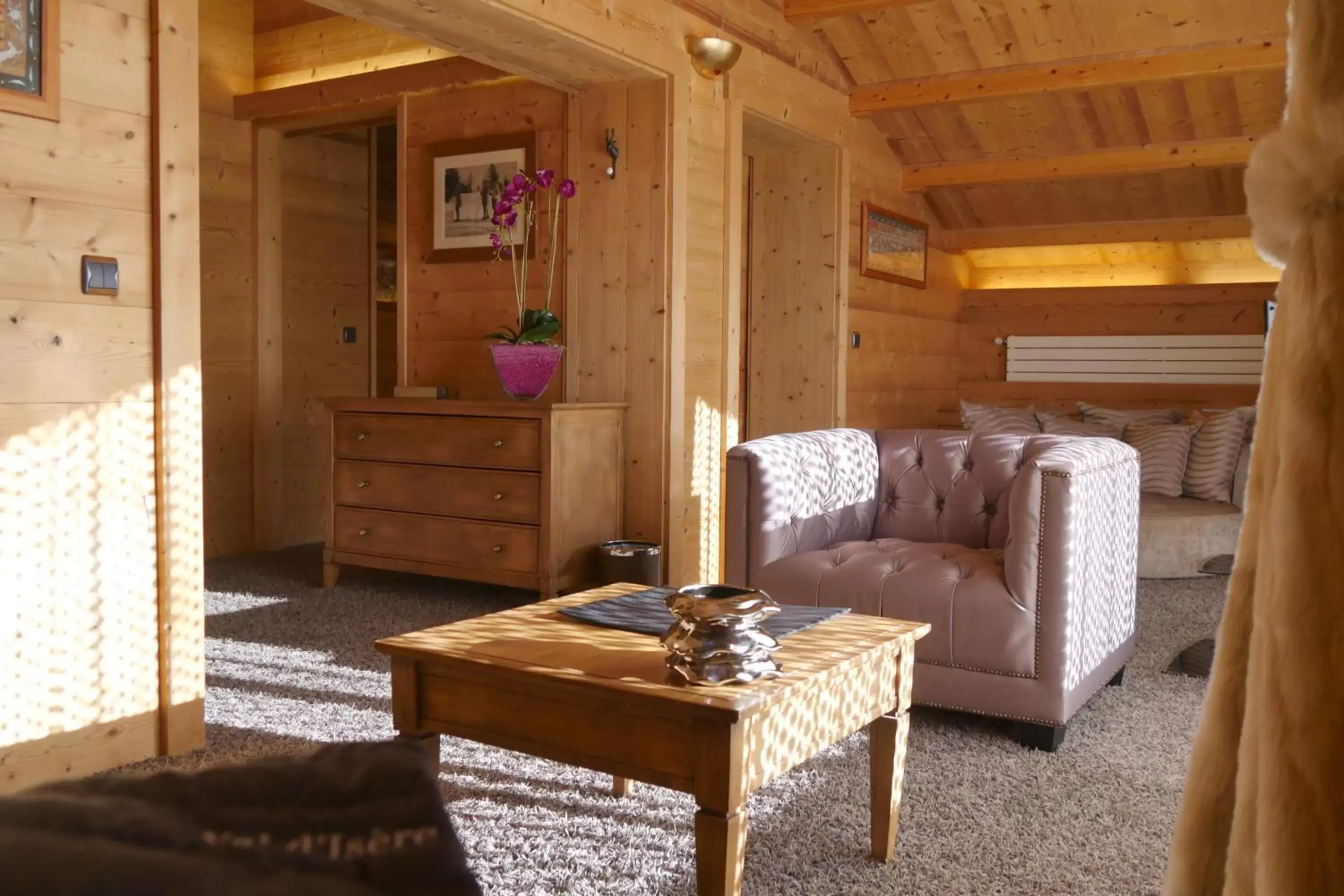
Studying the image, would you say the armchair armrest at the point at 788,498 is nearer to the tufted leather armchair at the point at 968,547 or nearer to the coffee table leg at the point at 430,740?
the tufted leather armchair at the point at 968,547

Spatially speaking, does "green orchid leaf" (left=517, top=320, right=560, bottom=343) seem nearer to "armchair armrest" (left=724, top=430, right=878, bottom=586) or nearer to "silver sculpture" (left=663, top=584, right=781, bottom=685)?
"armchair armrest" (left=724, top=430, right=878, bottom=586)

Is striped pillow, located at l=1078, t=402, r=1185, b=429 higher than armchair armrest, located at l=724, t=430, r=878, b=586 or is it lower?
higher

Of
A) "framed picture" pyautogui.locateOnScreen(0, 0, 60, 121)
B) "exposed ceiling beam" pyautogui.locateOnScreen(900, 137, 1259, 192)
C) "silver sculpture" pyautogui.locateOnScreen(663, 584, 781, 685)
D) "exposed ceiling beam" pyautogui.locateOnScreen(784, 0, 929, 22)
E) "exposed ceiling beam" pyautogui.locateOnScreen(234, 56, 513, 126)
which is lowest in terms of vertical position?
"silver sculpture" pyautogui.locateOnScreen(663, 584, 781, 685)

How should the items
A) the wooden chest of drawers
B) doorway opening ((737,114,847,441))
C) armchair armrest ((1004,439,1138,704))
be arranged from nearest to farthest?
armchair armrest ((1004,439,1138,704))
the wooden chest of drawers
doorway opening ((737,114,847,441))

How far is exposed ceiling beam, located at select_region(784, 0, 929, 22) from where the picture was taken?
17.4 feet

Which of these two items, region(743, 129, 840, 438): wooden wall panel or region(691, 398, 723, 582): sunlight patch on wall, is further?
region(743, 129, 840, 438): wooden wall panel

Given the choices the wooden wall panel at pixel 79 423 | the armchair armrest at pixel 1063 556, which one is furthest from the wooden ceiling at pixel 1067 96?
the wooden wall panel at pixel 79 423

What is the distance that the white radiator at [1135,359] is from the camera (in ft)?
23.3

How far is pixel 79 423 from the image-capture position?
8.84 feet

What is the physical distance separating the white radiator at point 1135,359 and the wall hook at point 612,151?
148 inches

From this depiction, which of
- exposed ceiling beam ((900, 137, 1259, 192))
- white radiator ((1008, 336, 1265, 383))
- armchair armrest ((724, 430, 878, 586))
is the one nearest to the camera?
armchair armrest ((724, 430, 878, 586))

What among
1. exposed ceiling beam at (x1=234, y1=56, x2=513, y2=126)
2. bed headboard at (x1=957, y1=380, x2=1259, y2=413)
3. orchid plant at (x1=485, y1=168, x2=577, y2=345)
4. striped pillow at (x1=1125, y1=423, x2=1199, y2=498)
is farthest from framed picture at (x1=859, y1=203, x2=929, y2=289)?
exposed ceiling beam at (x1=234, y1=56, x2=513, y2=126)

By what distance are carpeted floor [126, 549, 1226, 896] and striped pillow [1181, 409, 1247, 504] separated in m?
2.17

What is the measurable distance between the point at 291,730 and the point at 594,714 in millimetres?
1524
